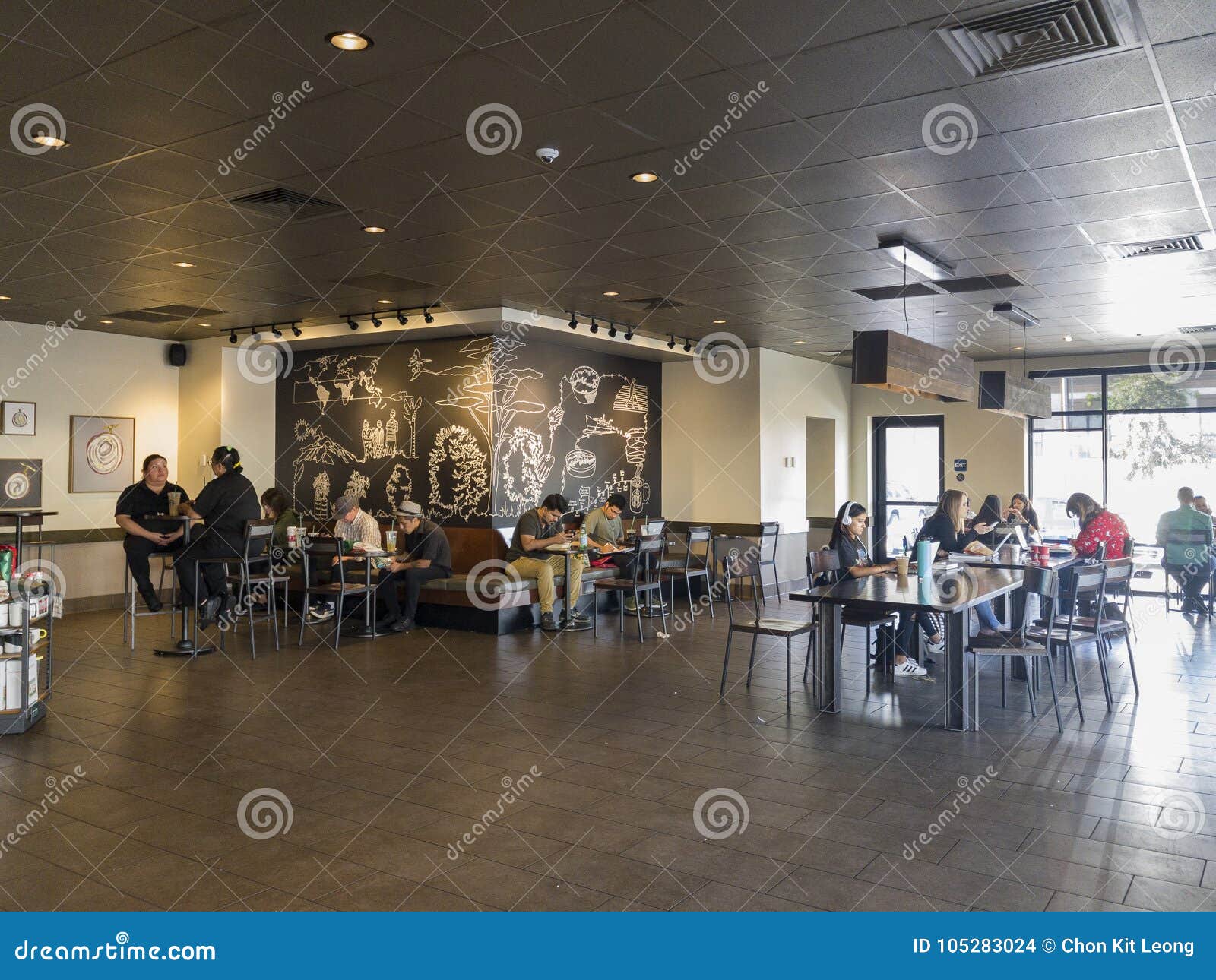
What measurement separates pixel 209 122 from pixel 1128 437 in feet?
35.1

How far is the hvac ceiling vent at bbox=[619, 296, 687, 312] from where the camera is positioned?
8.07m

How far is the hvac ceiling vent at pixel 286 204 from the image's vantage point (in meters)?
5.04

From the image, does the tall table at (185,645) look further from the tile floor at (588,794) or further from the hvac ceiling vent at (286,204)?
the hvac ceiling vent at (286,204)

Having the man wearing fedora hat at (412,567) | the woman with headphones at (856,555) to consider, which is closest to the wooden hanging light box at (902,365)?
the woman with headphones at (856,555)

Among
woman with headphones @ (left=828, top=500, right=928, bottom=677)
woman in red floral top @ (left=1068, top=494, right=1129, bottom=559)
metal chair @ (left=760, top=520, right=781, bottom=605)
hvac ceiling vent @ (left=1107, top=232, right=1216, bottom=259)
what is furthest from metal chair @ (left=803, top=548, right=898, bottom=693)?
metal chair @ (left=760, top=520, right=781, bottom=605)

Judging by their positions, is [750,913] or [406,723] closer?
[750,913]

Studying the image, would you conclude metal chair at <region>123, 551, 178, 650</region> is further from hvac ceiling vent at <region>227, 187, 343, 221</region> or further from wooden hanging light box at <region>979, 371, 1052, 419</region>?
wooden hanging light box at <region>979, 371, 1052, 419</region>

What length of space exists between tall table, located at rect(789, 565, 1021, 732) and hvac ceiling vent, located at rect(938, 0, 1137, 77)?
2.59 metres

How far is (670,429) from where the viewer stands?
1149cm

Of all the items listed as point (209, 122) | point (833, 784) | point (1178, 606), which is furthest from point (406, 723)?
point (1178, 606)

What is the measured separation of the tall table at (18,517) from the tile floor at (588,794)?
1232 mm

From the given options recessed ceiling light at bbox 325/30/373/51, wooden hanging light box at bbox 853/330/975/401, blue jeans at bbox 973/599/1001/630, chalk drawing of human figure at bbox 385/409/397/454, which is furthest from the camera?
chalk drawing of human figure at bbox 385/409/397/454

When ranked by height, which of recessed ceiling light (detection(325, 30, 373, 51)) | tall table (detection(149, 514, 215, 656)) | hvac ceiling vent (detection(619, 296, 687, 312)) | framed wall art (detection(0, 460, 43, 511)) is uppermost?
hvac ceiling vent (detection(619, 296, 687, 312))

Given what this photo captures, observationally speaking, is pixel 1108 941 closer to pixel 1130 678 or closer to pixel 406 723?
pixel 406 723
